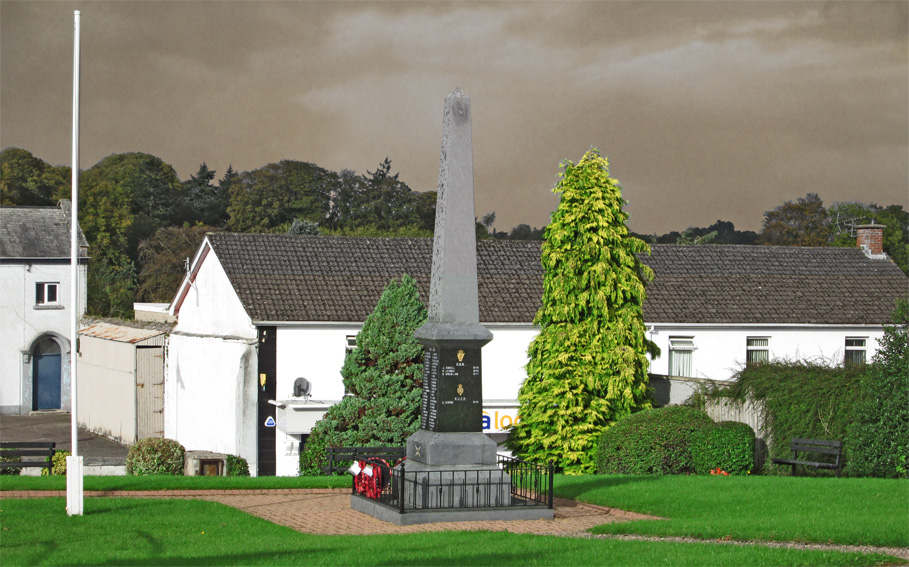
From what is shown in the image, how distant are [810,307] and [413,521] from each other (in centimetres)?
2413

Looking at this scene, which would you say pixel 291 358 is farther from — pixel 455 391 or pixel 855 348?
pixel 855 348

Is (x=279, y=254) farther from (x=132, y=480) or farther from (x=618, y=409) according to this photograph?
(x=132, y=480)

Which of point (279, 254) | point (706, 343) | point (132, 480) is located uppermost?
point (279, 254)

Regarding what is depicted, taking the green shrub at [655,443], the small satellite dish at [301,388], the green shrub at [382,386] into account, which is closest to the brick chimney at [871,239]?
the green shrub at [655,443]

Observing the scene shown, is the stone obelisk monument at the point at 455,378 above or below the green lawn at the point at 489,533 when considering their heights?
above

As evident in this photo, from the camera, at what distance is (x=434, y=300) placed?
1694 cm

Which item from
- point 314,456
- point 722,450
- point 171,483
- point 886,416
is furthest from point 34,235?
point 886,416

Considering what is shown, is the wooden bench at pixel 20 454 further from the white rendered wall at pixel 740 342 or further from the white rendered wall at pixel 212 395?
the white rendered wall at pixel 740 342

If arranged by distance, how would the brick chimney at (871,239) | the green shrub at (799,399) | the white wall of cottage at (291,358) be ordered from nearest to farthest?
the green shrub at (799,399) → the white wall of cottage at (291,358) → the brick chimney at (871,239)

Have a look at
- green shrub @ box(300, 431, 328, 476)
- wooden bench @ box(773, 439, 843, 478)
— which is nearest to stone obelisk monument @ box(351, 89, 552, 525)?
green shrub @ box(300, 431, 328, 476)

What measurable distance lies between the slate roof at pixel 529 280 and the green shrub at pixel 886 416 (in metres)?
13.0

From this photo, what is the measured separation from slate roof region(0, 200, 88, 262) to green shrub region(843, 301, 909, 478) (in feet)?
129

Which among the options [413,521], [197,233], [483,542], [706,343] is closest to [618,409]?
[706,343]

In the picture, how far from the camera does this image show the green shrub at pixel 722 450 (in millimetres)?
22406
